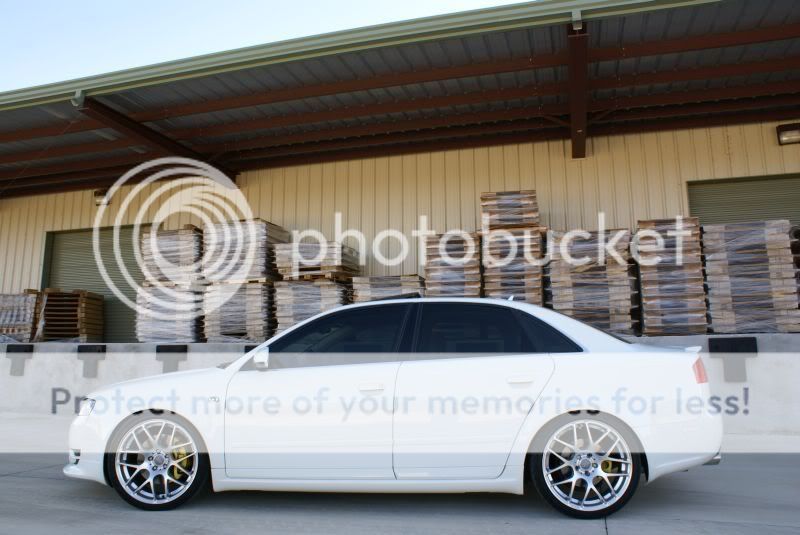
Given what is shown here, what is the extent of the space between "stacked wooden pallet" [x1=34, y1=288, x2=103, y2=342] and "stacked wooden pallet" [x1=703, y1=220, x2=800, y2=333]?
11640mm

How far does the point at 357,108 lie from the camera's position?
10539 mm

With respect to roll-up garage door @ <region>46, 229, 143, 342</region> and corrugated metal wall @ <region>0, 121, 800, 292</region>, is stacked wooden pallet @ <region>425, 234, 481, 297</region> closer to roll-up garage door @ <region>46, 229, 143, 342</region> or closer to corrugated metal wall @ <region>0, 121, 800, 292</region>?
corrugated metal wall @ <region>0, 121, 800, 292</region>

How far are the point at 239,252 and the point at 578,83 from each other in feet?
20.3

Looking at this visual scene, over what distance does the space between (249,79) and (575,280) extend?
568 cm

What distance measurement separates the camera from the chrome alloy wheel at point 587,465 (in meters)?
4.38

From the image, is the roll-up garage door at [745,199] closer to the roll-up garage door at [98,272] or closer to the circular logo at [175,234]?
the circular logo at [175,234]

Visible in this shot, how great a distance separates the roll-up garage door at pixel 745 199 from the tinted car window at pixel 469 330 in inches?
293

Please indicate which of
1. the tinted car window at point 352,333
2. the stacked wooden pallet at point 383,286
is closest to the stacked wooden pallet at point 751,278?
the stacked wooden pallet at point 383,286

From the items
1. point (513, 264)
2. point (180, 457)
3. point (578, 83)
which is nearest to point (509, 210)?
point (513, 264)

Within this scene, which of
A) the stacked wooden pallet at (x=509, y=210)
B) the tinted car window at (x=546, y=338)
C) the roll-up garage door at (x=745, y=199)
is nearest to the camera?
the tinted car window at (x=546, y=338)

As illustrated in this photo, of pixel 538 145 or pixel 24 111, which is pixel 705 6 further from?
pixel 24 111

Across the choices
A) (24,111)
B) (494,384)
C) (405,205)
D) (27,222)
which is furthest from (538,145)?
(27,222)

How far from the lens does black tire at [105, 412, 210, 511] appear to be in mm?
4758

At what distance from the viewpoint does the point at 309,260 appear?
10812 mm
